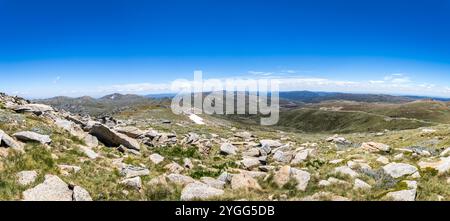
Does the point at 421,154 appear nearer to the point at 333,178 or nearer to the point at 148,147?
the point at 333,178

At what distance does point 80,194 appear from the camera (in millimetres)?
15523

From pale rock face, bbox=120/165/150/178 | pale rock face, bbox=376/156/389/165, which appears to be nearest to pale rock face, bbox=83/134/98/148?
pale rock face, bbox=120/165/150/178

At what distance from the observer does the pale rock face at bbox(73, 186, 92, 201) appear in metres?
15.3

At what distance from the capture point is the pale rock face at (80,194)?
1529cm

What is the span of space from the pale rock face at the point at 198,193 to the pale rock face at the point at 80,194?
425 cm

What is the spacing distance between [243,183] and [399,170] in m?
10.0

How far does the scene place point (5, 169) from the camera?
17.0 meters

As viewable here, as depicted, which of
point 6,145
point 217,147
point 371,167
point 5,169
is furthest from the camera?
point 217,147

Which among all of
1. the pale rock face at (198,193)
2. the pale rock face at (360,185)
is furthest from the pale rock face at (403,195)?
the pale rock face at (198,193)

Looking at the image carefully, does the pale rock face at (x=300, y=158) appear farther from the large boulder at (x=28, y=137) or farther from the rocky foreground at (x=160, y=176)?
the large boulder at (x=28, y=137)

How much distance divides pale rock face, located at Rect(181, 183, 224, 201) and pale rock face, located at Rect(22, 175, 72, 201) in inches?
204
